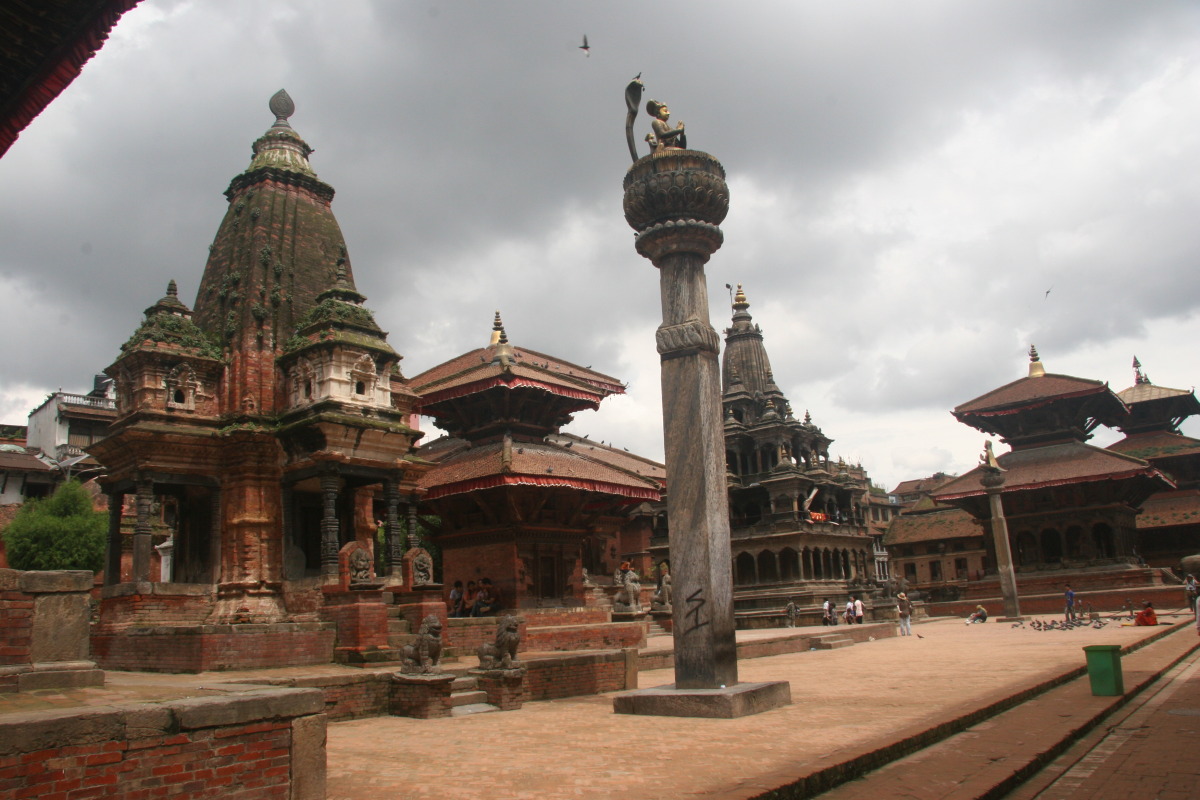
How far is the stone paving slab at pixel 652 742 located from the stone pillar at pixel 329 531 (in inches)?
268

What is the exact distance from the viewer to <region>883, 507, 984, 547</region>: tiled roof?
2255 inches

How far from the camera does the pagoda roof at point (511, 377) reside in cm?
2552

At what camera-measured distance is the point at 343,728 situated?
9875mm

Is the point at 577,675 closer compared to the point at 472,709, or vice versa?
the point at 472,709

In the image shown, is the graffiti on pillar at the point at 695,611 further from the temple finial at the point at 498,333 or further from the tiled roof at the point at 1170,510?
the tiled roof at the point at 1170,510

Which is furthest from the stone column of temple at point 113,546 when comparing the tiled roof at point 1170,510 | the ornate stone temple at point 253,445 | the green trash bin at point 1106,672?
the tiled roof at point 1170,510

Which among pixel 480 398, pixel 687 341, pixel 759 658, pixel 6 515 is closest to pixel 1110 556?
pixel 759 658

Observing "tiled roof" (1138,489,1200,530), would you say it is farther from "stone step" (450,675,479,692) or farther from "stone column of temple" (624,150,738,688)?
"stone step" (450,675,479,692)

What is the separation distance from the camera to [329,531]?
56.0 ft

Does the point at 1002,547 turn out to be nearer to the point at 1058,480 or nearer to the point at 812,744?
the point at 1058,480

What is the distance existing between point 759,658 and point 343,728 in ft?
41.5

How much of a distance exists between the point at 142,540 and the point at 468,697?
886 cm

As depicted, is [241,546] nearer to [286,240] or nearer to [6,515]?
A: [286,240]

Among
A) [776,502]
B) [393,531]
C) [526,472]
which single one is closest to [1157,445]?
[776,502]
